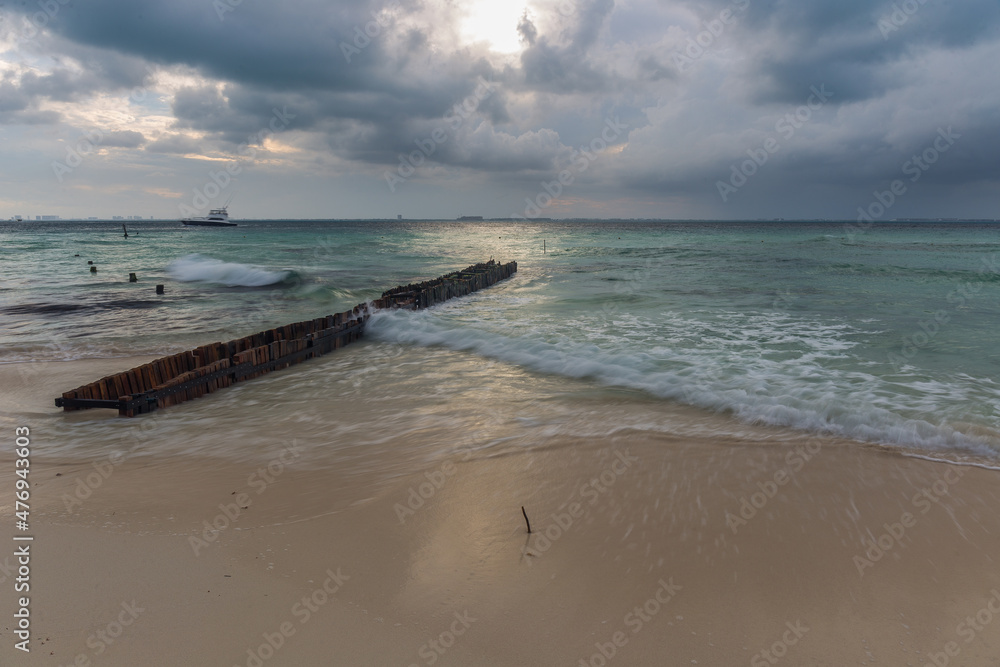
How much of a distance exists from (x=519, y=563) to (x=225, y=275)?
31.9 m

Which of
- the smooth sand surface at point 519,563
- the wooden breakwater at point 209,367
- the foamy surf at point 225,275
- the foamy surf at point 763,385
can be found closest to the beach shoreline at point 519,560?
the smooth sand surface at point 519,563

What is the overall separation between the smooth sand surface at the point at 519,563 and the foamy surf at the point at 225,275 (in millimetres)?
24694

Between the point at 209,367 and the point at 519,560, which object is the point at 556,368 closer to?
the point at 519,560

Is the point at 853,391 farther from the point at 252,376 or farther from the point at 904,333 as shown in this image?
the point at 252,376

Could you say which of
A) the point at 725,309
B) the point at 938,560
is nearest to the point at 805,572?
the point at 938,560

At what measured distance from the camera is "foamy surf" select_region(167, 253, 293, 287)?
28.6 meters

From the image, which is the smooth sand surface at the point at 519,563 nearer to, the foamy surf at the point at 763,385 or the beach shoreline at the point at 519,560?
the beach shoreline at the point at 519,560

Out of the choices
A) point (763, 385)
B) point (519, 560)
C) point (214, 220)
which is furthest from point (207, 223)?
point (519, 560)

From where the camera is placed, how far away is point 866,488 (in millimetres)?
5258

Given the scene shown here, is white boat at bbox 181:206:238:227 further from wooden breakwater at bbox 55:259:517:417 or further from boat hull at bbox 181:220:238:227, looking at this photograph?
wooden breakwater at bbox 55:259:517:417

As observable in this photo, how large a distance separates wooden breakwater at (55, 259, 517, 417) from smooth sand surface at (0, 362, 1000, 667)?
78.3 inches

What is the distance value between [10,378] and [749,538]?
41.4 feet

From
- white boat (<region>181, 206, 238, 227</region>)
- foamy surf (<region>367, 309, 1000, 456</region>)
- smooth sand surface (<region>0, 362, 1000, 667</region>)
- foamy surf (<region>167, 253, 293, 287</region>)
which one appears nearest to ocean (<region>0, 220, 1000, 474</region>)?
foamy surf (<region>367, 309, 1000, 456</region>)

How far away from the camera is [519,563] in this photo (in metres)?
3.98
